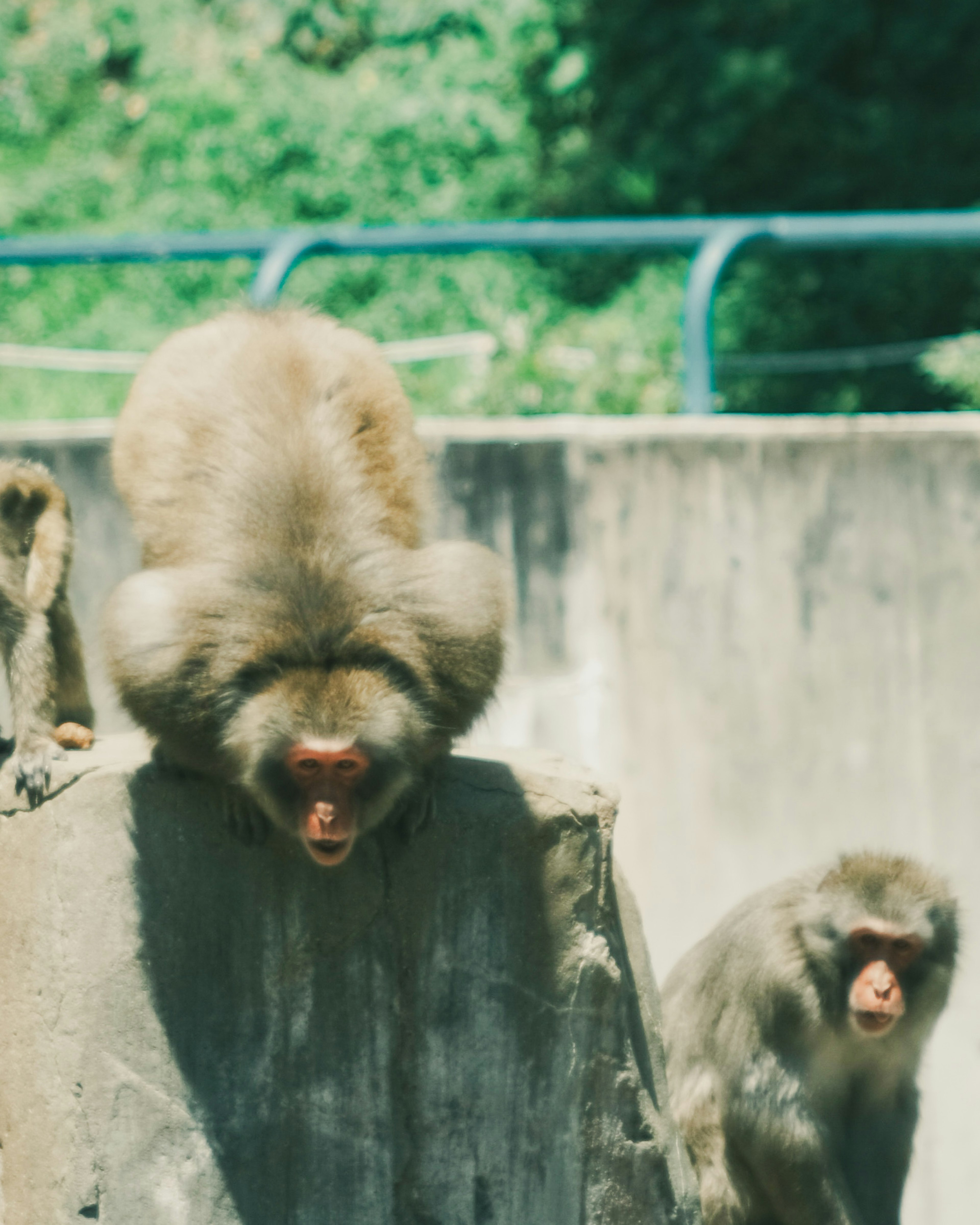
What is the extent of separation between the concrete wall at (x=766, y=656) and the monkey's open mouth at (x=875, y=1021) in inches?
53.2

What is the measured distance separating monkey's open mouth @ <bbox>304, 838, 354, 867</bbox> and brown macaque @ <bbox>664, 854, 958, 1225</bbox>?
139cm

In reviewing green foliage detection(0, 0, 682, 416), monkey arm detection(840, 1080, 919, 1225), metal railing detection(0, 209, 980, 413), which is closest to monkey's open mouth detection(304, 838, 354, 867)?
monkey arm detection(840, 1080, 919, 1225)

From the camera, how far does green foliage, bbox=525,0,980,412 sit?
12.0m

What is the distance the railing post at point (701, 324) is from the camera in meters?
5.22

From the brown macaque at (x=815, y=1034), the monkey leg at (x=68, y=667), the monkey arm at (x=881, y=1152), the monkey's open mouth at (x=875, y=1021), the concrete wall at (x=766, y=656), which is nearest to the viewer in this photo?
the monkey's open mouth at (x=875, y=1021)

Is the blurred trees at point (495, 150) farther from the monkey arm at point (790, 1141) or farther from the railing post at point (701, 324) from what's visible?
the monkey arm at point (790, 1141)

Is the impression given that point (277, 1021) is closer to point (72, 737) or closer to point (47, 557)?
point (72, 737)

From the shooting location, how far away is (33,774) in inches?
131

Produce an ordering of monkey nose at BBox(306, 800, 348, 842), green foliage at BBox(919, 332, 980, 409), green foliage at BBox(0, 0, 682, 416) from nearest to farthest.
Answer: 1. monkey nose at BBox(306, 800, 348, 842)
2. green foliage at BBox(919, 332, 980, 409)
3. green foliage at BBox(0, 0, 682, 416)

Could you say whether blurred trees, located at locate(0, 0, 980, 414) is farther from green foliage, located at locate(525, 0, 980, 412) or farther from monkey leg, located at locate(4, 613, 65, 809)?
monkey leg, located at locate(4, 613, 65, 809)

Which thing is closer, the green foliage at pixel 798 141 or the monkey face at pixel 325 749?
the monkey face at pixel 325 749

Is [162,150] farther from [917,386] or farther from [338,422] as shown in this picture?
[338,422]

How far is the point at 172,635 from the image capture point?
3.07 m

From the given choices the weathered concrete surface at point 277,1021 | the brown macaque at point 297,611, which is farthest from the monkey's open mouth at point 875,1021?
the brown macaque at point 297,611
